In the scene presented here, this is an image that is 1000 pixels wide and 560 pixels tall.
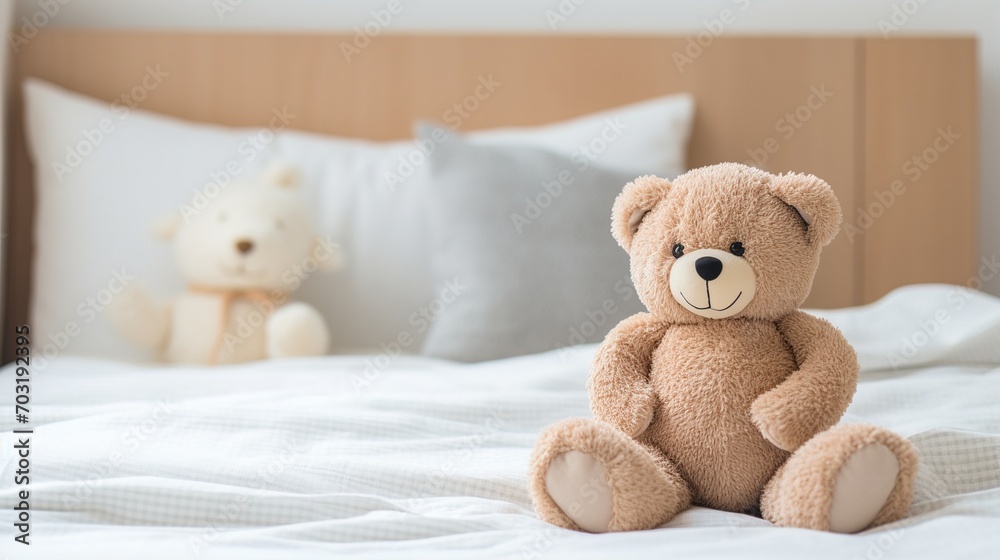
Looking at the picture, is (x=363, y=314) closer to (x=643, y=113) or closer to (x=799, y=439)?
(x=643, y=113)

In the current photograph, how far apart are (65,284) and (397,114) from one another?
766mm

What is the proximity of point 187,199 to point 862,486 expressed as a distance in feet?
4.74

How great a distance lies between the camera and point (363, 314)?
70.4 inches

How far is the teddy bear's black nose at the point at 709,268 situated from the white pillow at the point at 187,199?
3.27 ft

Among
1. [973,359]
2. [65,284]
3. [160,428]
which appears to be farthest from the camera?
[65,284]

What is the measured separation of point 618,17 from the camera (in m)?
2.13

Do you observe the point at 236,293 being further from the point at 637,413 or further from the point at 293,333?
the point at 637,413

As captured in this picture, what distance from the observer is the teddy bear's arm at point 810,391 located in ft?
2.28

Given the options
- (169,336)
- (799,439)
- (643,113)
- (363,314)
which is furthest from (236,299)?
(799,439)
